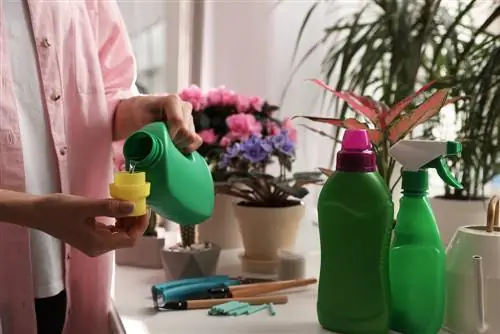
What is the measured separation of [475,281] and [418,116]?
21 centimetres

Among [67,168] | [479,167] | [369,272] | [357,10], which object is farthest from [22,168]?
[357,10]

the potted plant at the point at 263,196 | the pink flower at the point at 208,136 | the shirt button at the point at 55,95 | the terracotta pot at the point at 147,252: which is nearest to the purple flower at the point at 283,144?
the potted plant at the point at 263,196

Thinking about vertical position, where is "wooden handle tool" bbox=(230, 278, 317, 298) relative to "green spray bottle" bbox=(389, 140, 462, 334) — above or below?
below

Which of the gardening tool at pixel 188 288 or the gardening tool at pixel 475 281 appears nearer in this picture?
the gardening tool at pixel 475 281

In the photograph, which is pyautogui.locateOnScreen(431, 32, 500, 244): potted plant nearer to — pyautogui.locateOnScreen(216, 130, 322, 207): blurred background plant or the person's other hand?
pyautogui.locateOnScreen(216, 130, 322, 207): blurred background plant

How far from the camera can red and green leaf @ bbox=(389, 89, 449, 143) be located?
83 centimetres

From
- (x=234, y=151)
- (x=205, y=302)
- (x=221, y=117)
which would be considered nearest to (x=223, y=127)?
(x=221, y=117)

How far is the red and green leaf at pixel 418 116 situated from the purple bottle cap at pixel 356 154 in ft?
0.37

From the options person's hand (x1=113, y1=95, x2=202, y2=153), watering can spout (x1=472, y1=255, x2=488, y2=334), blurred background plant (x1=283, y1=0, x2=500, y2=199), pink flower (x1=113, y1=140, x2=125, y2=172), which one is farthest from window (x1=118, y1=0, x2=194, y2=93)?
watering can spout (x1=472, y1=255, x2=488, y2=334)

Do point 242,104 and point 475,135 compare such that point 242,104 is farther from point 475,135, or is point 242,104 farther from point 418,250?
point 418,250

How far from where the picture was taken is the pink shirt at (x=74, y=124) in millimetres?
856

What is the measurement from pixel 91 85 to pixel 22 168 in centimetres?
16

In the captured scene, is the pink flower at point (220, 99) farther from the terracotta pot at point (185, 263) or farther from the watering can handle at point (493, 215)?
the watering can handle at point (493, 215)

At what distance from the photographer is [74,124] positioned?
935 mm
